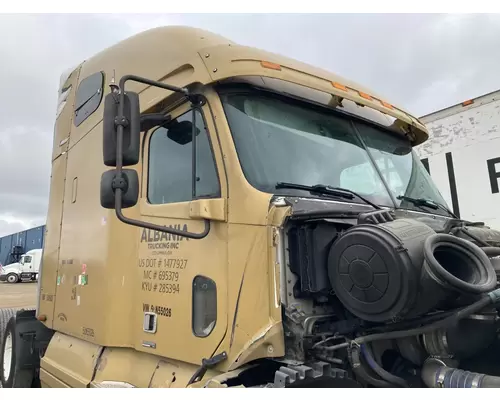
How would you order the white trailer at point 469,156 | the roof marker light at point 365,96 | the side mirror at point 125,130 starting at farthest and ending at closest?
the white trailer at point 469,156 < the roof marker light at point 365,96 < the side mirror at point 125,130

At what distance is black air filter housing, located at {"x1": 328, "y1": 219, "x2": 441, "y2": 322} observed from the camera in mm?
1963

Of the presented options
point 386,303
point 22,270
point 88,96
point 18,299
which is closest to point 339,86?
point 386,303

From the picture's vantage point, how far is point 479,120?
6.41 m

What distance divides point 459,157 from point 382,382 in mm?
5200

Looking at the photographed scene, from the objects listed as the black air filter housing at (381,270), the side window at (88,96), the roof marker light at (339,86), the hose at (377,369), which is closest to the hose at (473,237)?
the black air filter housing at (381,270)

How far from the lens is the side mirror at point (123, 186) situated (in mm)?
2256

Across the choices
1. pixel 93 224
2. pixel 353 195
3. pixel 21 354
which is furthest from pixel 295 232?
pixel 21 354

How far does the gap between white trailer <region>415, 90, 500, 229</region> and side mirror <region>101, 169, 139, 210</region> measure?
542cm

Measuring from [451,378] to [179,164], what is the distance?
193 centimetres

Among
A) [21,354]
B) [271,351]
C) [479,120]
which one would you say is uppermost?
[479,120]

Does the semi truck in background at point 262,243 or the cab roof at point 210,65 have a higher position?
the cab roof at point 210,65

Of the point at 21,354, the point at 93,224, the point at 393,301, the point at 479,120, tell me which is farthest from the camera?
the point at 479,120

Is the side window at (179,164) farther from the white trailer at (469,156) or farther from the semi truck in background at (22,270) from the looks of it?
the semi truck in background at (22,270)

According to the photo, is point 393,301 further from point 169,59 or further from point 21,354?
point 21,354
